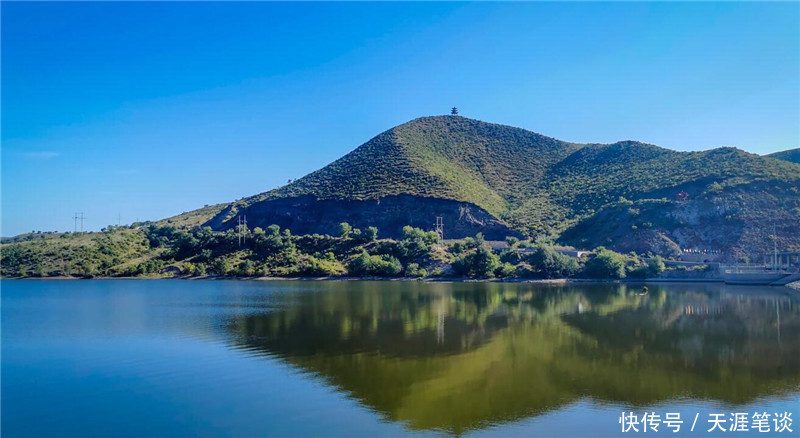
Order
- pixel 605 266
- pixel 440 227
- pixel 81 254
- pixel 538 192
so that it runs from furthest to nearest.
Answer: pixel 538 192
pixel 440 227
pixel 81 254
pixel 605 266

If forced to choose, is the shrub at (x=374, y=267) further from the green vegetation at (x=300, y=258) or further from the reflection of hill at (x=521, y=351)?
the reflection of hill at (x=521, y=351)

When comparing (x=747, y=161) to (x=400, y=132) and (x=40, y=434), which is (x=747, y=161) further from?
(x=40, y=434)

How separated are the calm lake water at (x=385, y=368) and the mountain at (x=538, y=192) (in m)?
40.9

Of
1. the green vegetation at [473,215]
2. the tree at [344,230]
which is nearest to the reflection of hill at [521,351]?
the green vegetation at [473,215]

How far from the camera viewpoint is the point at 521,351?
25.3 meters

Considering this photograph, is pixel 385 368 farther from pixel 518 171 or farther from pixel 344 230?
pixel 518 171

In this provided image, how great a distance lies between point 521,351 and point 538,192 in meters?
93.4

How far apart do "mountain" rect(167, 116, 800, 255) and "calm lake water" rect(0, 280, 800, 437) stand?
134ft

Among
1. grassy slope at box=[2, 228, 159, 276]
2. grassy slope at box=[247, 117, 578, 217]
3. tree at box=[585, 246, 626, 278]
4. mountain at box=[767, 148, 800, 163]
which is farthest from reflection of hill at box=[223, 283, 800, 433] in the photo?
mountain at box=[767, 148, 800, 163]

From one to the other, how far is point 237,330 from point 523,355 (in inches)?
638

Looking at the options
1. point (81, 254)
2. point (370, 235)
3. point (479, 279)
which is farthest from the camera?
point (370, 235)

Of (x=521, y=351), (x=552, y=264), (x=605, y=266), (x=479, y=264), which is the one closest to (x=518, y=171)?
(x=479, y=264)

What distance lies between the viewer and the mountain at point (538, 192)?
7738 centimetres

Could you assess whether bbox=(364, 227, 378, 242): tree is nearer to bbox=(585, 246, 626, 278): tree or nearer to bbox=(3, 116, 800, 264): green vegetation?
bbox=(3, 116, 800, 264): green vegetation
